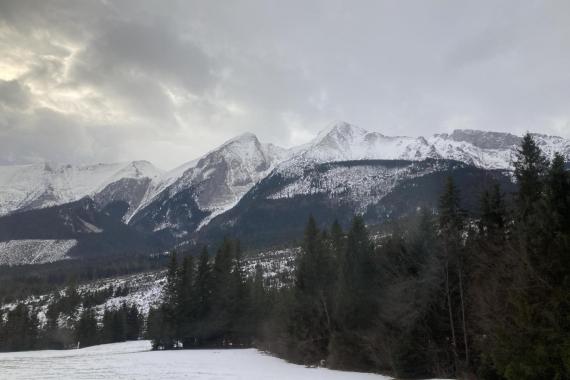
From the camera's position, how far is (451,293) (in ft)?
102

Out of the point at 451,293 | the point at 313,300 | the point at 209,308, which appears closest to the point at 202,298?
the point at 209,308

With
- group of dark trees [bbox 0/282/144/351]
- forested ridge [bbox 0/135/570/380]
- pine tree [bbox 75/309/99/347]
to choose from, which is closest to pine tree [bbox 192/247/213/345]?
forested ridge [bbox 0/135/570/380]

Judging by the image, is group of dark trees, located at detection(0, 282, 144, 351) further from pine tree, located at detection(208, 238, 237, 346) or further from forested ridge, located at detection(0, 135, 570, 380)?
pine tree, located at detection(208, 238, 237, 346)

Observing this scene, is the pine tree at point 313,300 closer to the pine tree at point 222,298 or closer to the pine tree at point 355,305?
the pine tree at point 355,305

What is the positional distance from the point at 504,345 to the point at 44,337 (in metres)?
105

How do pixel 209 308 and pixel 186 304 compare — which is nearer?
pixel 186 304

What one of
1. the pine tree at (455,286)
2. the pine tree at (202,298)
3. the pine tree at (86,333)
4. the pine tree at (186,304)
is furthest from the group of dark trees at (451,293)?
the pine tree at (86,333)

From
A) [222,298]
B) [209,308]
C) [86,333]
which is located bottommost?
[86,333]

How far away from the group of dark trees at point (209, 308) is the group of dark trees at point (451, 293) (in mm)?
12600

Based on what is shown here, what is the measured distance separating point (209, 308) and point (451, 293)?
1761 inches

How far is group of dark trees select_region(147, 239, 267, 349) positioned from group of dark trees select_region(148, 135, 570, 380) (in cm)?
1260

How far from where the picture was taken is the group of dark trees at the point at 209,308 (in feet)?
221

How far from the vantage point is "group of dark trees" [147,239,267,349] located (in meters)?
67.3

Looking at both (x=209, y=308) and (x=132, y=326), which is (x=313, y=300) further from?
(x=132, y=326)
